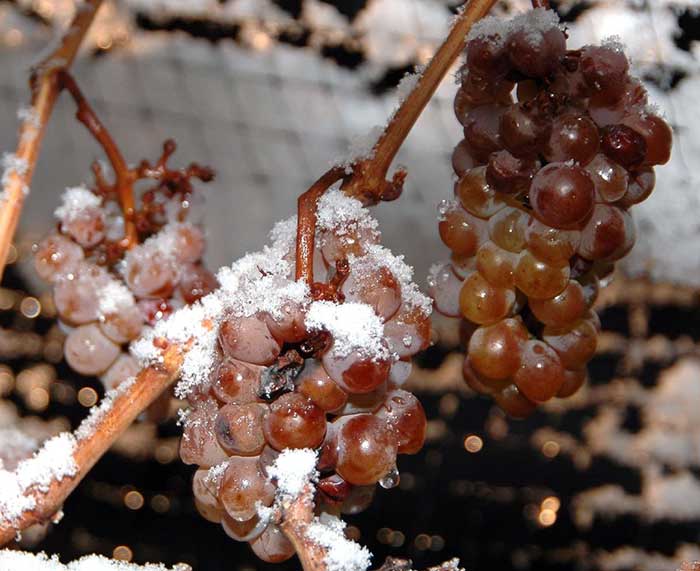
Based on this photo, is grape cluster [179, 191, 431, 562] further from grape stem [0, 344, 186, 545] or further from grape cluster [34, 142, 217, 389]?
grape cluster [34, 142, 217, 389]

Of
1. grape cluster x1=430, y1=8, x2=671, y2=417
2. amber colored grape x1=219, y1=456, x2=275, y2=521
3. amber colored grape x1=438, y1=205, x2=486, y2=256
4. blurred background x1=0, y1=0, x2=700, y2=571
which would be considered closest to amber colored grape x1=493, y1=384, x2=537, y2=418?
grape cluster x1=430, y1=8, x2=671, y2=417

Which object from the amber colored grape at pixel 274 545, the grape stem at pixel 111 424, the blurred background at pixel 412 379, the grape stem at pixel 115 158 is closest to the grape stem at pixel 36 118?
the grape stem at pixel 115 158

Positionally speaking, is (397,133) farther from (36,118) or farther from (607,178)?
(36,118)

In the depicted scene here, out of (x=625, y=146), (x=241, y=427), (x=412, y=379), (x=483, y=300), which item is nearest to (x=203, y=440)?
(x=241, y=427)

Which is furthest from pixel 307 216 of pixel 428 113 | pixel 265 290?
pixel 428 113

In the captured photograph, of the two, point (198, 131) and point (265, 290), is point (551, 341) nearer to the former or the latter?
point (265, 290)

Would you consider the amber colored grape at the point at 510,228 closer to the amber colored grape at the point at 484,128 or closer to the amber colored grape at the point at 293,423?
the amber colored grape at the point at 484,128
